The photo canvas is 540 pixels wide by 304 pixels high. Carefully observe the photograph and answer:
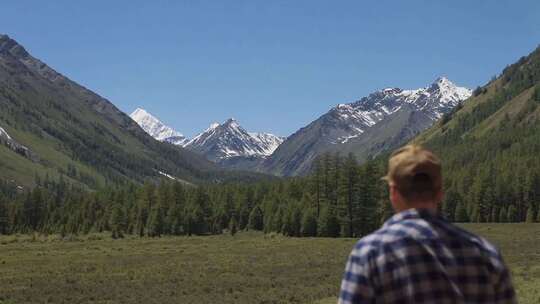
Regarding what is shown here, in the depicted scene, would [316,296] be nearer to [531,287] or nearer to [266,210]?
[531,287]

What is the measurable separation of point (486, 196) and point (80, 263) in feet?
292

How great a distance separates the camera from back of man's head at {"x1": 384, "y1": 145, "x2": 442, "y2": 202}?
5.74m

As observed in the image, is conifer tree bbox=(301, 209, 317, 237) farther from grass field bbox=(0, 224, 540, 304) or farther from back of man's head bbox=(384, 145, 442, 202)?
back of man's head bbox=(384, 145, 442, 202)

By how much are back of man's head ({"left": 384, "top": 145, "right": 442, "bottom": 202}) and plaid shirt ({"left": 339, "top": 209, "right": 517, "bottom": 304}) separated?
244 millimetres

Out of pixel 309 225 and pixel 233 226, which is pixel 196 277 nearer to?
pixel 309 225

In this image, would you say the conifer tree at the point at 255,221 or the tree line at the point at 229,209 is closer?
the tree line at the point at 229,209

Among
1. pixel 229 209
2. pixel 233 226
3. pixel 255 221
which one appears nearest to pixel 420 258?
pixel 233 226

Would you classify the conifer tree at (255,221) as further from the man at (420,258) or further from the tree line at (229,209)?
the man at (420,258)

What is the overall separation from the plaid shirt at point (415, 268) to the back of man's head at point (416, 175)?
0.24 metres

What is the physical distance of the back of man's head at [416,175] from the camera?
18.8 feet

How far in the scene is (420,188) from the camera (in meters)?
5.80

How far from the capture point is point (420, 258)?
555cm

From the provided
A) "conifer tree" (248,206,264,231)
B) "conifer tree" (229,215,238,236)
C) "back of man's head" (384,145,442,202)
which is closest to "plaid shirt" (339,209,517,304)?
"back of man's head" (384,145,442,202)

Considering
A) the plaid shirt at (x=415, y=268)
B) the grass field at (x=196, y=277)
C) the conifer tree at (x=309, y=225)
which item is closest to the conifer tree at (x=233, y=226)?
the conifer tree at (x=309, y=225)
